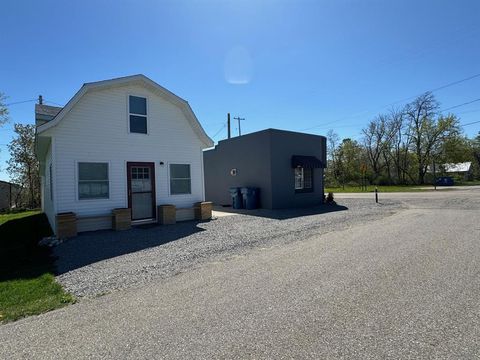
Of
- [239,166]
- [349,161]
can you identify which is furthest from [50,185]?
[349,161]

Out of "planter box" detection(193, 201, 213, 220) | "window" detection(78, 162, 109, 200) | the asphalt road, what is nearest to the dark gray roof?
"window" detection(78, 162, 109, 200)

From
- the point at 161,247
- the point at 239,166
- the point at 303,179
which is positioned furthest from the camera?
the point at 303,179

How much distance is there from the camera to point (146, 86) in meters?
10.9

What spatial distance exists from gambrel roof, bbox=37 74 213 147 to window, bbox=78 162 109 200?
157cm

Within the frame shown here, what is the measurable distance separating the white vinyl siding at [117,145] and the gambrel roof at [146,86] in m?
0.16

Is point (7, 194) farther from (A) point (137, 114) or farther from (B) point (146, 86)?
(B) point (146, 86)

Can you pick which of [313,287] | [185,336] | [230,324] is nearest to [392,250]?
[313,287]

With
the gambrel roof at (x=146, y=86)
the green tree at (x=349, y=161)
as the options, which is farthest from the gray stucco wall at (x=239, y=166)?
the green tree at (x=349, y=161)

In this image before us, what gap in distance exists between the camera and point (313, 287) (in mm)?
4242

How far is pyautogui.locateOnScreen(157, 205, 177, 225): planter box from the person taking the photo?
10.6 metres

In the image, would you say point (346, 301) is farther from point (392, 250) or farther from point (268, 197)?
point (268, 197)

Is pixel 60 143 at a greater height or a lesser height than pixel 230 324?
greater

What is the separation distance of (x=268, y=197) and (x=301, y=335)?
39.4ft

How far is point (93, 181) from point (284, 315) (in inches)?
331
